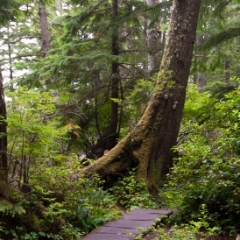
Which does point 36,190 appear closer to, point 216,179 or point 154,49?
point 216,179

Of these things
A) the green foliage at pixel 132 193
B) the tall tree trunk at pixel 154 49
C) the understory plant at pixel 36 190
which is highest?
the tall tree trunk at pixel 154 49

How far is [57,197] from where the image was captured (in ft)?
15.9

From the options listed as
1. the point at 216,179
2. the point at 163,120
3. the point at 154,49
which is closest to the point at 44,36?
the point at 154,49

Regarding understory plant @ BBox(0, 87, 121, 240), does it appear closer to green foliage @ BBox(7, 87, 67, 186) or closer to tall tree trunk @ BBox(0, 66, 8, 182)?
green foliage @ BBox(7, 87, 67, 186)

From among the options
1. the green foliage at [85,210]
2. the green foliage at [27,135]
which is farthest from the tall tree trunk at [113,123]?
the green foliage at [27,135]

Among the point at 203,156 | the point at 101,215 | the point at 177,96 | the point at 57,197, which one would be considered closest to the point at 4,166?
the point at 57,197

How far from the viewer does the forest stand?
449 centimetres

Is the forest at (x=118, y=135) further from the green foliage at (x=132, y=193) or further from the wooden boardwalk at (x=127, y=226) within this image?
the wooden boardwalk at (x=127, y=226)

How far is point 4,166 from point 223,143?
10.1 feet

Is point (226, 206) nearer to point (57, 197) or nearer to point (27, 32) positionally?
point (57, 197)

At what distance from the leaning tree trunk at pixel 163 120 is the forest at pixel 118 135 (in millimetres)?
26

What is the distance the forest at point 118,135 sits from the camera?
4492 millimetres

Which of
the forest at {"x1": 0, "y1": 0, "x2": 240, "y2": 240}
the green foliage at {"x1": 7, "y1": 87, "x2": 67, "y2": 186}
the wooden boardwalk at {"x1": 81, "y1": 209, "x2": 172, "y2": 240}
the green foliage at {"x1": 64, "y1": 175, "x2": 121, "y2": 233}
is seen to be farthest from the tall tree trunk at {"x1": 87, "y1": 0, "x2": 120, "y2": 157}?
the green foliage at {"x1": 7, "y1": 87, "x2": 67, "y2": 186}

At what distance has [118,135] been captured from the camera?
10.9m
